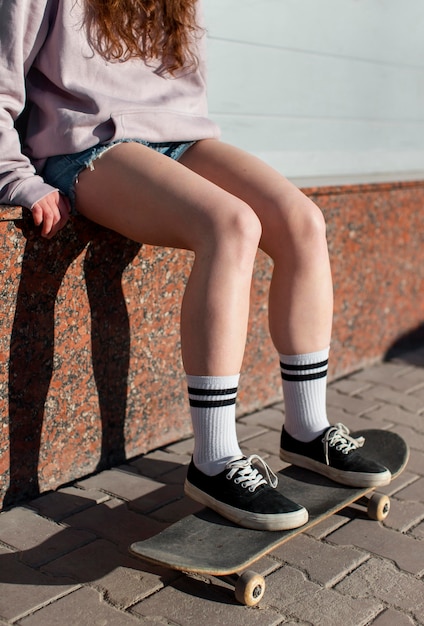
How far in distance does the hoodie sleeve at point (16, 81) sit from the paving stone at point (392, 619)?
1414mm

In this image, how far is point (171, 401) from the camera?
300cm

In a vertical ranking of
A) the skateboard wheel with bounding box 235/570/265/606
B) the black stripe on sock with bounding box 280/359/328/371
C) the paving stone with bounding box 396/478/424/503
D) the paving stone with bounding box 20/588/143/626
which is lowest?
the paving stone with bounding box 396/478/424/503

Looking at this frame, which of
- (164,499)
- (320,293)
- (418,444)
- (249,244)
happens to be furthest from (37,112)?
(418,444)

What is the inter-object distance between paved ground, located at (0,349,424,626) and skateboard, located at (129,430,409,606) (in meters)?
0.08

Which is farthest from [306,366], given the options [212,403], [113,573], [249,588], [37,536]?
[37,536]

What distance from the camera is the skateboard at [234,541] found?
1.95 meters

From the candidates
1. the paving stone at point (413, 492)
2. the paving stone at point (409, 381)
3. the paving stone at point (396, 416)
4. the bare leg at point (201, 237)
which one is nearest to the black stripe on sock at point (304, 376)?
the bare leg at point (201, 237)

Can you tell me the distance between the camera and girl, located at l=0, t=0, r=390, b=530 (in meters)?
2.15

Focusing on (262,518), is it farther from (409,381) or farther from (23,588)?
(409,381)

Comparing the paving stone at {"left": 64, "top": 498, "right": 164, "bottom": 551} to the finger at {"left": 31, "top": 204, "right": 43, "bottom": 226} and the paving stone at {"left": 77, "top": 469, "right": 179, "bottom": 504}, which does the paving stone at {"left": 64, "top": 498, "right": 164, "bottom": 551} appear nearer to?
the paving stone at {"left": 77, "top": 469, "right": 179, "bottom": 504}

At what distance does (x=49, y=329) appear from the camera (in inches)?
98.8

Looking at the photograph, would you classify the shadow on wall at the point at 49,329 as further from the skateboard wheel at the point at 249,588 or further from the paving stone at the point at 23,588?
the skateboard wheel at the point at 249,588

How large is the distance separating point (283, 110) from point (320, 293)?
158 centimetres

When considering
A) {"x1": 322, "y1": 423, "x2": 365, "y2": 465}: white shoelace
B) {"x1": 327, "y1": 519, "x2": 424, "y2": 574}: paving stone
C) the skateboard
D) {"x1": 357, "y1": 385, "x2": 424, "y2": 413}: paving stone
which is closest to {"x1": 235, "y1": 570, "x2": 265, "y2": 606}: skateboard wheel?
the skateboard
